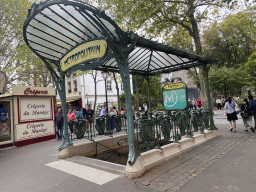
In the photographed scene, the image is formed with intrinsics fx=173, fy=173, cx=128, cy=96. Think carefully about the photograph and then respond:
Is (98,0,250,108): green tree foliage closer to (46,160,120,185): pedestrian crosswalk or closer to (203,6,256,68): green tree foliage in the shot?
(46,160,120,185): pedestrian crosswalk

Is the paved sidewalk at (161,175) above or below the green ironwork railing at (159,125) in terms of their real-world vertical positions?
below

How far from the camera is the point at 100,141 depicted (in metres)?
6.86

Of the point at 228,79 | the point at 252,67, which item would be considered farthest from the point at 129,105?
the point at 252,67

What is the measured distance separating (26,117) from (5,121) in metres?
0.97

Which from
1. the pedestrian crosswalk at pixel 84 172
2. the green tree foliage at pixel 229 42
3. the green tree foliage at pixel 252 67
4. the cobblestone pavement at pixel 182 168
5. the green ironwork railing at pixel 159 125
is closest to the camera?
the cobblestone pavement at pixel 182 168

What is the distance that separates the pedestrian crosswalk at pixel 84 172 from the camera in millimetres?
3922

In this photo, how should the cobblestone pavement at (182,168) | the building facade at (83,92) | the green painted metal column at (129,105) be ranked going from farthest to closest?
the building facade at (83,92)
the green painted metal column at (129,105)
the cobblestone pavement at (182,168)

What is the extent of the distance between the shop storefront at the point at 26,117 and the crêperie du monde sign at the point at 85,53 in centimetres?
515

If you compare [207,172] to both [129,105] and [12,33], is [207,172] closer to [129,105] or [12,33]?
[129,105]

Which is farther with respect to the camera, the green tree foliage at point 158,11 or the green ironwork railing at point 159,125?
the green tree foliage at point 158,11

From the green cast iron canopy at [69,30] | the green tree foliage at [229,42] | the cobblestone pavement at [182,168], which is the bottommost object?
the cobblestone pavement at [182,168]

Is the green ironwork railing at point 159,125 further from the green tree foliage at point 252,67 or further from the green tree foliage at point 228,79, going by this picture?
the green tree foliage at point 252,67

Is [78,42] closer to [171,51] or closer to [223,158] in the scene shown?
[171,51]

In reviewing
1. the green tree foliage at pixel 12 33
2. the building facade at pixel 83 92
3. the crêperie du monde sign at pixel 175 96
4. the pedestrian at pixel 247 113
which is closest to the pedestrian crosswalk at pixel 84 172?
the crêperie du monde sign at pixel 175 96
